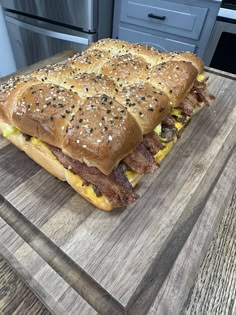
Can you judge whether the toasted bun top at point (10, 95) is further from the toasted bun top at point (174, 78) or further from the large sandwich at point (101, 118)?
the toasted bun top at point (174, 78)

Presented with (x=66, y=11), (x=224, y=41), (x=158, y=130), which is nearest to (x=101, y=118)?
(x=158, y=130)

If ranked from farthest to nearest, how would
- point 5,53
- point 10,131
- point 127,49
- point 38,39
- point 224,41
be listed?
point 5,53 < point 38,39 < point 224,41 < point 127,49 < point 10,131

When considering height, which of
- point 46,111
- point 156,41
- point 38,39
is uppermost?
point 46,111

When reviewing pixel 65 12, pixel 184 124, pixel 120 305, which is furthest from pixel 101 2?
pixel 120 305

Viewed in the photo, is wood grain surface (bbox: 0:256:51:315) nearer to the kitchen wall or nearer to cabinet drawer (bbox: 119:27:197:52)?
cabinet drawer (bbox: 119:27:197:52)

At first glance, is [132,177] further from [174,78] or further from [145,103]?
[174,78]

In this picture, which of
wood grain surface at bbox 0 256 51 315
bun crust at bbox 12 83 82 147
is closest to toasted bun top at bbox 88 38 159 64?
bun crust at bbox 12 83 82 147
